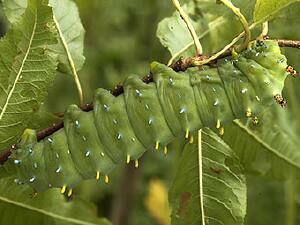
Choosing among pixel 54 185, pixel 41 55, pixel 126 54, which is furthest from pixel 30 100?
pixel 126 54

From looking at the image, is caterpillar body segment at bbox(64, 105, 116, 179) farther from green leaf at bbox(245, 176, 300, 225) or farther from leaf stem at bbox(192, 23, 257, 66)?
green leaf at bbox(245, 176, 300, 225)

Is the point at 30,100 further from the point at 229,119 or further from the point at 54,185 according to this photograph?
the point at 229,119

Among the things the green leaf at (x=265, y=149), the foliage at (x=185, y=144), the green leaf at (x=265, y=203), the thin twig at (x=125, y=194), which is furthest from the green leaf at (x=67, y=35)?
the green leaf at (x=265, y=203)

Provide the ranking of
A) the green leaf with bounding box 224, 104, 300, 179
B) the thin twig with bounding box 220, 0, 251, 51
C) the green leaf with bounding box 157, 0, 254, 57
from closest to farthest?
the thin twig with bounding box 220, 0, 251, 51 → the green leaf with bounding box 157, 0, 254, 57 → the green leaf with bounding box 224, 104, 300, 179

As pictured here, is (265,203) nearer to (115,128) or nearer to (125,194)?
(125,194)

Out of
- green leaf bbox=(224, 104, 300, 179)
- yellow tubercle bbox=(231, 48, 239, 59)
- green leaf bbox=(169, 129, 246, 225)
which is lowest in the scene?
green leaf bbox=(224, 104, 300, 179)

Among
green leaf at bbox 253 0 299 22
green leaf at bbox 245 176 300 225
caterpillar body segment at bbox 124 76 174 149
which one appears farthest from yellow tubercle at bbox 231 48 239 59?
green leaf at bbox 245 176 300 225

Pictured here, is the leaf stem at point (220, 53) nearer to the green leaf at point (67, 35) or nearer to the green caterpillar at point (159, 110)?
the green caterpillar at point (159, 110)

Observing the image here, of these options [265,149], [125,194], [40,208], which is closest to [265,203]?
[125,194]
